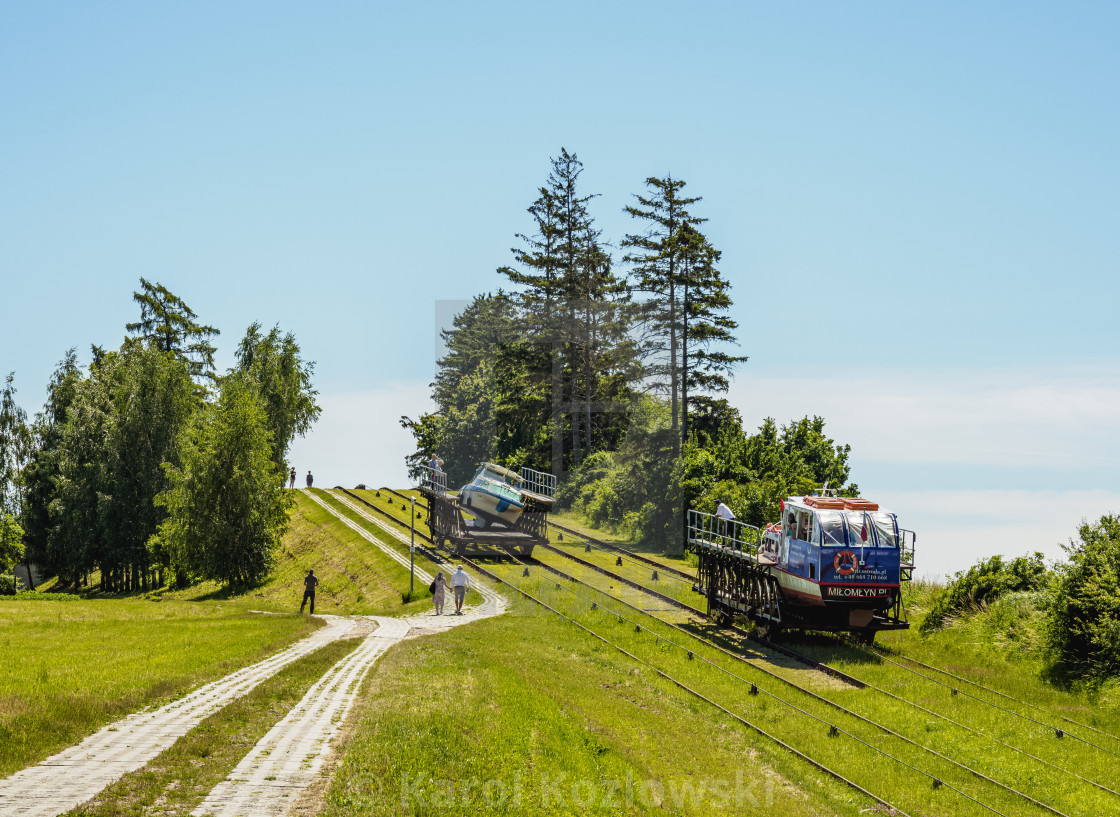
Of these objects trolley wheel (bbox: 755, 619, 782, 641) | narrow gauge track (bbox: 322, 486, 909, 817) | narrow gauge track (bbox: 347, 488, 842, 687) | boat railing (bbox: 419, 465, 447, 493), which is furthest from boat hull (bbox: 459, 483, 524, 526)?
trolley wheel (bbox: 755, 619, 782, 641)

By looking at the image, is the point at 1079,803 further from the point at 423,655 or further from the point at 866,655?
the point at 423,655

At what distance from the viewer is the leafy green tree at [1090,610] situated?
22984 millimetres

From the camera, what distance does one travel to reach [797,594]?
89.1ft

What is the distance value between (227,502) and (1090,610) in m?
41.8

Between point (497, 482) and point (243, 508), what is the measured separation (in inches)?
653

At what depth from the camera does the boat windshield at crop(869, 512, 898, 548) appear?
1045 inches

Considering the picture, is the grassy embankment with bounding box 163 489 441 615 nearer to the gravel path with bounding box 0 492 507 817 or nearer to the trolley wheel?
the trolley wheel

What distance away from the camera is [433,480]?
45000 mm

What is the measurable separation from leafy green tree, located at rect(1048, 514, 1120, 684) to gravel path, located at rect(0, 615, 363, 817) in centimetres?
2002

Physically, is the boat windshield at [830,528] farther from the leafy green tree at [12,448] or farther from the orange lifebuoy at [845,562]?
the leafy green tree at [12,448]

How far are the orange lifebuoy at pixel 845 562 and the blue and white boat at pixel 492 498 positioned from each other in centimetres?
1907

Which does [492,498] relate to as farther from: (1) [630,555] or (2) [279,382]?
(2) [279,382]

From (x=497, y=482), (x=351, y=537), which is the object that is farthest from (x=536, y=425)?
(x=497, y=482)

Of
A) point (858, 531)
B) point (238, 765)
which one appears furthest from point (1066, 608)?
point (238, 765)
